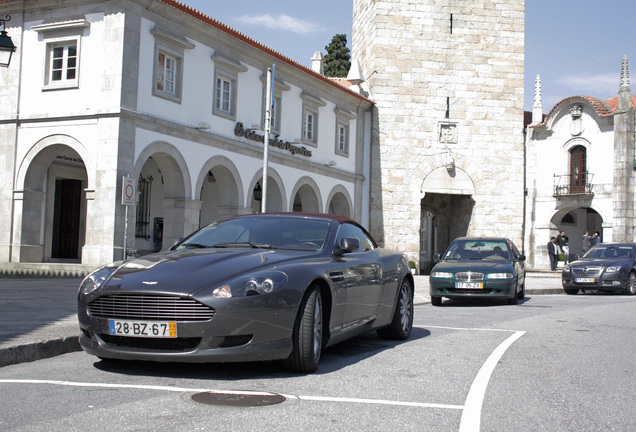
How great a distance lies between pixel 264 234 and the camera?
23.2ft

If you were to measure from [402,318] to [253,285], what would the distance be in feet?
10.7

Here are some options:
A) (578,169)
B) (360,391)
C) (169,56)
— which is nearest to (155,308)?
(360,391)

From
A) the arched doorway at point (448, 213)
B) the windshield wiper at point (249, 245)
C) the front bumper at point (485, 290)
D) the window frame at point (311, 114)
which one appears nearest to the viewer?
the windshield wiper at point (249, 245)

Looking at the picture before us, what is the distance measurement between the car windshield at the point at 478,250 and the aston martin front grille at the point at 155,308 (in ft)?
36.2

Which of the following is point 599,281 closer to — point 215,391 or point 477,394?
point 477,394

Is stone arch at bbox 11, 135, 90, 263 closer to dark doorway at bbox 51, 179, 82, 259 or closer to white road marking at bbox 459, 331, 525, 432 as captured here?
dark doorway at bbox 51, 179, 82, 259

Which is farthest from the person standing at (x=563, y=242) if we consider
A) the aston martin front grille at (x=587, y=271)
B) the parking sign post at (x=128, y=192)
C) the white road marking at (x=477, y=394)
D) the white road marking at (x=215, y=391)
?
the white road marking at (x=215, y=391)

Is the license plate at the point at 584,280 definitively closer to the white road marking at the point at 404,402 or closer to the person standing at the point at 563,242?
the white road marking at the point at 404,402

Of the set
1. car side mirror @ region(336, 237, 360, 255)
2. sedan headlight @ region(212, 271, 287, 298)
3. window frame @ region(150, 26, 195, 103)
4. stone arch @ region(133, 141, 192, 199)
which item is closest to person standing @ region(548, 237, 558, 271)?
stone arch @ region(133, 141, 192, 199)

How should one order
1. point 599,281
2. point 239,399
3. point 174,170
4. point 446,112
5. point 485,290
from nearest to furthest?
point 239,399, point 485,290, point 599,281, point 174,170, point 446,112

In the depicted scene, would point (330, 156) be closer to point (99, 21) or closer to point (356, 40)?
point (356, 40)

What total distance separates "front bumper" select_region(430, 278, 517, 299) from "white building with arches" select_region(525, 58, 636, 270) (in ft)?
82.8

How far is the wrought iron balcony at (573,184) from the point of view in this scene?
38.9 metres

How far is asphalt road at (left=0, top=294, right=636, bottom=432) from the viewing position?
435 cm
